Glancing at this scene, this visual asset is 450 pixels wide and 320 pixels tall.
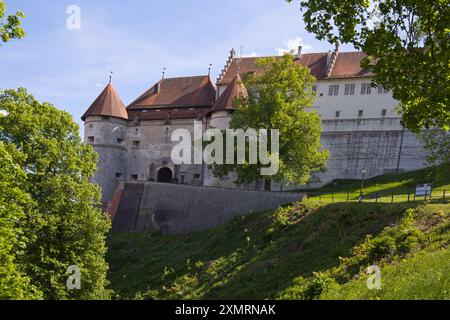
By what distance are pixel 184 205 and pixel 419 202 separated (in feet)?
71.2

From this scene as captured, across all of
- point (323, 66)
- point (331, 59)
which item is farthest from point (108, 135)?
point (331, 59)

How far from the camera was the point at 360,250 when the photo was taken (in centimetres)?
2114

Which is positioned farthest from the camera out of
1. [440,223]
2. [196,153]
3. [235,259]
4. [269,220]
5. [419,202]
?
[196,153]

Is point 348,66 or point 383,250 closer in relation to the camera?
point 383,250

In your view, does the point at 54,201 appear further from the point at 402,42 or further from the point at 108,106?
the point at 108,106

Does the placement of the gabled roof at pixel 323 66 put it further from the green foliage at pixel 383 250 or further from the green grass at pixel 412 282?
the green grass at pixel 412 282

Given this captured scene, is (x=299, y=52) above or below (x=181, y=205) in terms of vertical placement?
above

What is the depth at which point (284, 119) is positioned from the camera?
38.8 meters

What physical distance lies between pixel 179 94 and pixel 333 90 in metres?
16.5

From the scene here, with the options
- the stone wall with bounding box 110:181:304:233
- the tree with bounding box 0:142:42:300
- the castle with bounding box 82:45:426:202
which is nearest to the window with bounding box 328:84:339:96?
the castle with bounding box 82:45:426:202

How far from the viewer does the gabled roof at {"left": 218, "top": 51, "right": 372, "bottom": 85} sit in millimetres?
51438

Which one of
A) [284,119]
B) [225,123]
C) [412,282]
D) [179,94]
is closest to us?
[412,282]

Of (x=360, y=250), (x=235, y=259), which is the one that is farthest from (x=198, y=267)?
(x=360, y=250)
